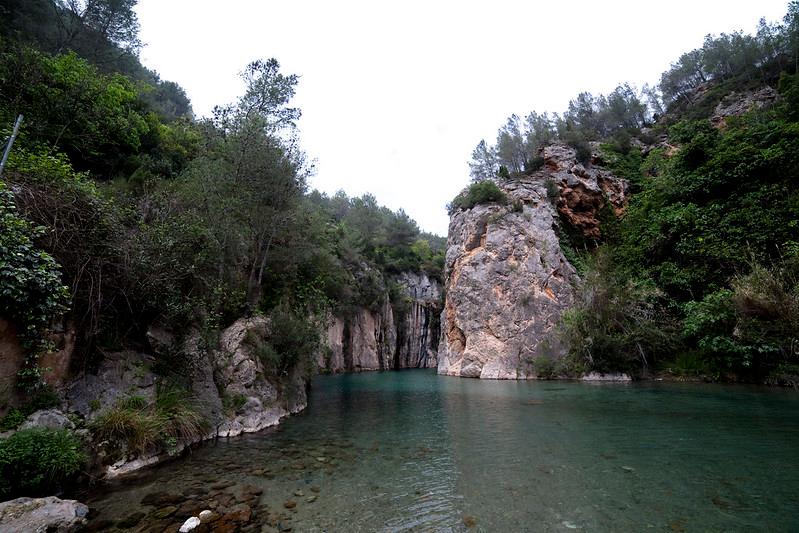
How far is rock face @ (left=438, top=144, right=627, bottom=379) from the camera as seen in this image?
2783 centimetres

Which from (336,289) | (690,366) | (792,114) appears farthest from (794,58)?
(336,289)

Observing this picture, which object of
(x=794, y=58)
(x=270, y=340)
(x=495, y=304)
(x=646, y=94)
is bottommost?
(x=270, y=340)

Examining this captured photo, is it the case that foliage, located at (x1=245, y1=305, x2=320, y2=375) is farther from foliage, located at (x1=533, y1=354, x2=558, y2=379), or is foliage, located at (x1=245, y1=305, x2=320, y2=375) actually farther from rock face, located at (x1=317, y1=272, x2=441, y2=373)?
rock face, located at (x1=317, y1=272, x2=441, y2=373)

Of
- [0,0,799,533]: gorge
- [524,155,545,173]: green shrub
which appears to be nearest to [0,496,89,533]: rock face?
[0,0,799,533]: gorge

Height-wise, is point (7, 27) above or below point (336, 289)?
above

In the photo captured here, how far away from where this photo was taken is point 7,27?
15344 mm

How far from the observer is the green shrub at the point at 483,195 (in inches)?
1315

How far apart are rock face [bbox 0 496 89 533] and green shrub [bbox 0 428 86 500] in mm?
490

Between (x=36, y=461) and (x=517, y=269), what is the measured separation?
1151 inches

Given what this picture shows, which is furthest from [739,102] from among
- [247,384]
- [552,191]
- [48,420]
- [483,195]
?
[48,420]

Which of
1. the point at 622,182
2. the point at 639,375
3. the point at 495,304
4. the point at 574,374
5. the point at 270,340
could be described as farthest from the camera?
the point at 622,182

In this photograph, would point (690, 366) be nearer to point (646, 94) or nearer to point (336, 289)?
point (336, 289)

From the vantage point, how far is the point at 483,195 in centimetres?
3397

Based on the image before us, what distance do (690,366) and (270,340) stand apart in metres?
22.1
